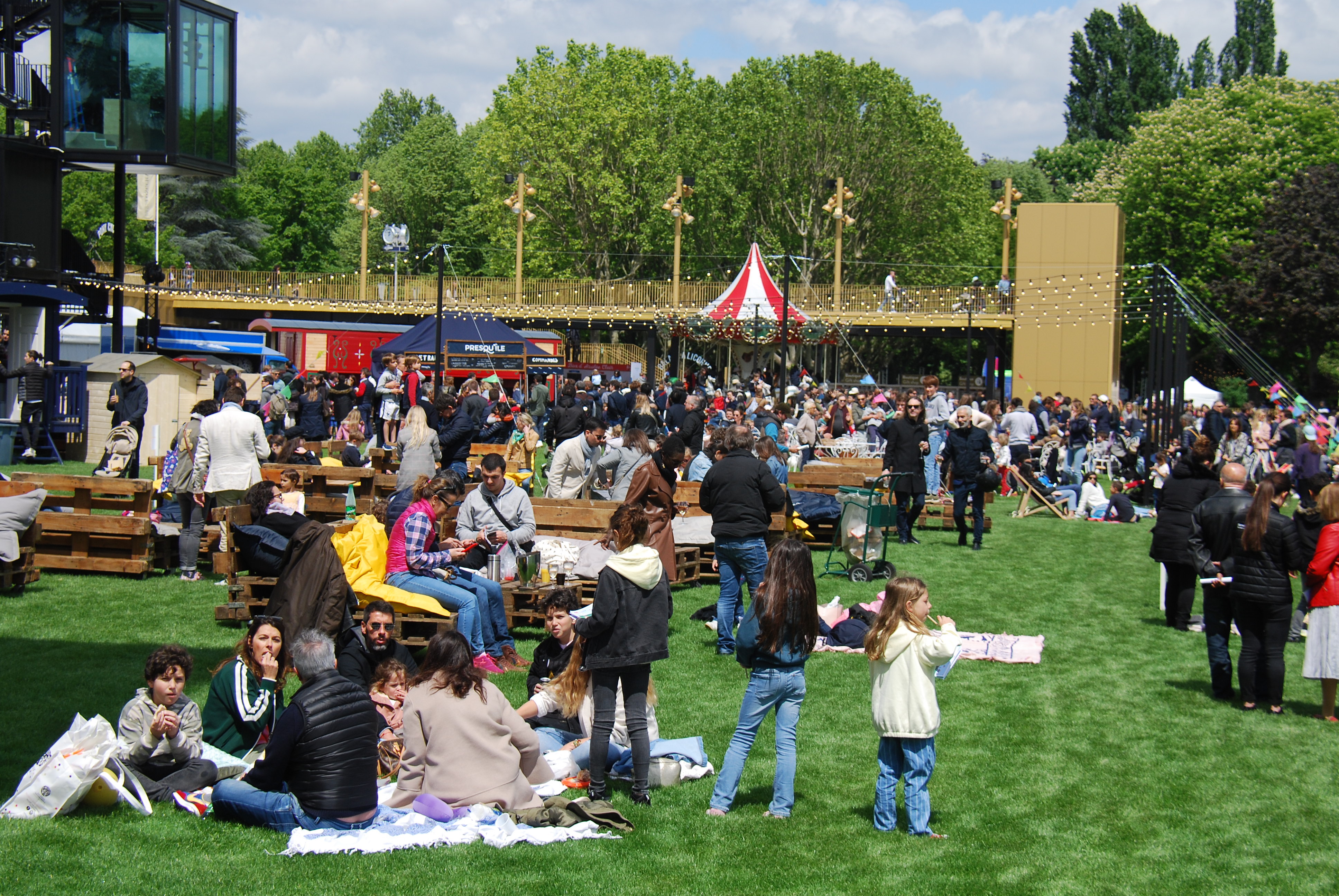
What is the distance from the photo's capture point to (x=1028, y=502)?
20.4 meters

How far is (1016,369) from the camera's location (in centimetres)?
4016

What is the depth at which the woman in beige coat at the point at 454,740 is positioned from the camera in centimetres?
609

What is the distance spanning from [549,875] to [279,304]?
157 feet

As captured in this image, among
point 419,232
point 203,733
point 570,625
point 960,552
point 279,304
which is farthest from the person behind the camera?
point 419,232

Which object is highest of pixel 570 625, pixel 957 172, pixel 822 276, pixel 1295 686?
pixel 957 172

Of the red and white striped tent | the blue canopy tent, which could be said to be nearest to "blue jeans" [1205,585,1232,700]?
the blue canopy tent

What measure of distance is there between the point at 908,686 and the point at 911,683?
0.02 m

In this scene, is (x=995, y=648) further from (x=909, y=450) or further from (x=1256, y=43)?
(x=1256, y=43)

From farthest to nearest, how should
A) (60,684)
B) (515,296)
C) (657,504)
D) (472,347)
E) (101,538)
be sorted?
(515,296)
(472,347)
(101,538)
(657,504)
(60,684)

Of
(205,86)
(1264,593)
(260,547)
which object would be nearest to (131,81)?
(205,86)

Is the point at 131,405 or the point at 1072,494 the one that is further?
the point at 1072,494

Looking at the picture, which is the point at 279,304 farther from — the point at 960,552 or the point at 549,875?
the point at 549,875

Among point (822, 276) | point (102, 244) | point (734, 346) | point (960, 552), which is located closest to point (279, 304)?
point (102, 244)

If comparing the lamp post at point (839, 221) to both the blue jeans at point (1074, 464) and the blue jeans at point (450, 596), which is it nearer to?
the blue jeans at point (1074, 464)
